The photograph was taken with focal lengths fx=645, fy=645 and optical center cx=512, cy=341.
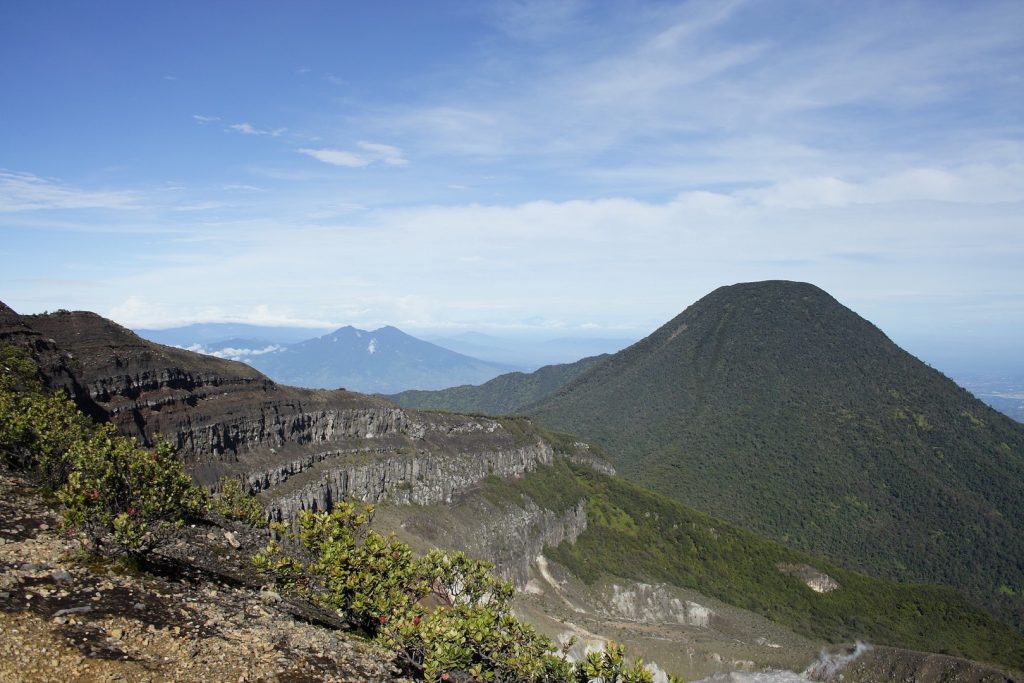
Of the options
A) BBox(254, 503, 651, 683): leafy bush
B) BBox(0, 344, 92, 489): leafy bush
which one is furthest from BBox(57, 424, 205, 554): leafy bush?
BBox(0, 344, 92, 489): leafy bush

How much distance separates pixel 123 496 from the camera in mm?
31328

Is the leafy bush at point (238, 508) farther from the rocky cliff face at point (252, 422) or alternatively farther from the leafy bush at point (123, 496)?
the leafy bush at point (123, 496)

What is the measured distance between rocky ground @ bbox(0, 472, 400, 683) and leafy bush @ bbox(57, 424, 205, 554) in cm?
193

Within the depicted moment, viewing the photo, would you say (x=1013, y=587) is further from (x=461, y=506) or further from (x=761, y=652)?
(x=461, y=506)

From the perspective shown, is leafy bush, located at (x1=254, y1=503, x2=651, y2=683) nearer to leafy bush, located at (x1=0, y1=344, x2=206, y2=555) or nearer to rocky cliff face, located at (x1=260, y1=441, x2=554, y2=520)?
leafy bush, located at (x1=0, y1=344, x2=206, y2=555)

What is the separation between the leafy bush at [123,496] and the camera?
29047mm

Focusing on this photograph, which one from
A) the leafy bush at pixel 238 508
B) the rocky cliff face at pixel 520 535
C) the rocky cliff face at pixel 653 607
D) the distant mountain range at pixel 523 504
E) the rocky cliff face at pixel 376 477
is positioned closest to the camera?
the leafy bush at pixel 238 508

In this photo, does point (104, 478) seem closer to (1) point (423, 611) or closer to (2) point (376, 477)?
(1) point (423, 611)

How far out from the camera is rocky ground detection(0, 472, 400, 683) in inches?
897

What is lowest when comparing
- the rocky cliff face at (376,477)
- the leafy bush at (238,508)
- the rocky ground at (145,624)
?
the rocky cliff face at (376,477)

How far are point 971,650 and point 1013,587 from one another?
246 feet

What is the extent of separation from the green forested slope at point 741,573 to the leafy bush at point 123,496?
9663 centimetres

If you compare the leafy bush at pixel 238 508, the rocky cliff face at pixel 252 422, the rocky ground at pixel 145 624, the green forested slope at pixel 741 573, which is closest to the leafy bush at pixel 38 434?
the rocky ground at pixel 145 624

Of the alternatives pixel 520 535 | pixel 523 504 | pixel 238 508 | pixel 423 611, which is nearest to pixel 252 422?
pixel 238 508
